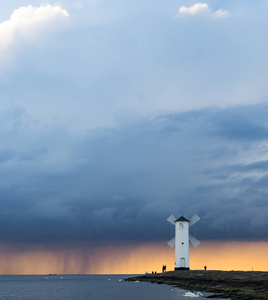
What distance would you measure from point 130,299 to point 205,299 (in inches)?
638

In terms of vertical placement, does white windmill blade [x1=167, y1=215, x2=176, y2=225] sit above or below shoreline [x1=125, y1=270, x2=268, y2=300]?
above

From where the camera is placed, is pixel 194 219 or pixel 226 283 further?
pixel 194 219

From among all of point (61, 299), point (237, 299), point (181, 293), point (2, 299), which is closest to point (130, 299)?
point (181, 293)

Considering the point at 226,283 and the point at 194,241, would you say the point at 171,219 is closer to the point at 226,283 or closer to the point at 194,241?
the point at 194,241

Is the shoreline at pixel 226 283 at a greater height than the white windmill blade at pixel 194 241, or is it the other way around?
the white windmill blade at pixel 194 241

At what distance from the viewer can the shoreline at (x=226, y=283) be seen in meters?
59.4

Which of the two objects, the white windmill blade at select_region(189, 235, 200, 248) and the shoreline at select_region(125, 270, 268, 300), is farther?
the white windmill blade at select_region(189, 235, 200, 248)

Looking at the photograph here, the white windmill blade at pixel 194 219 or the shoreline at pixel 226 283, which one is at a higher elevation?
the white windmill blade at pixel 194 219

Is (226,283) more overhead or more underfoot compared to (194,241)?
more underfoot

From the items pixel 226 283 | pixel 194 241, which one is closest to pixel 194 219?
pixel 194 241

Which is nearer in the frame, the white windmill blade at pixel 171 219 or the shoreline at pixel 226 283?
the shoreline at pixel 226 283

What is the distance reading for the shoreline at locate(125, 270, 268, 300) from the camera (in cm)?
5944

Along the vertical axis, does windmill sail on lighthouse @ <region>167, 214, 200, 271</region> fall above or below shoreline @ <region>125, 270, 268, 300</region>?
above

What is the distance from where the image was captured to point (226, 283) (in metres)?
76.6
